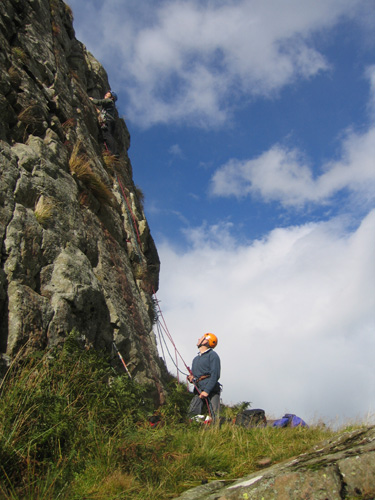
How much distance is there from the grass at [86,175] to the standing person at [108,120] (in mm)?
4059

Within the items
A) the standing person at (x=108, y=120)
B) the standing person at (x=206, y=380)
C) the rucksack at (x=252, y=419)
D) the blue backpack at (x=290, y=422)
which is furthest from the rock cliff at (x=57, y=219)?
the blue backpack at (x=290, y=422)

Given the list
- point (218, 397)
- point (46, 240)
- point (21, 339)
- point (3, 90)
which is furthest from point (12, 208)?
point (218, 397)

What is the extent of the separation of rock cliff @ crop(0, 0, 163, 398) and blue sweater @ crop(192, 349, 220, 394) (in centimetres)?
105

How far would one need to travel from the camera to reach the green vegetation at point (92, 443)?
3.55m

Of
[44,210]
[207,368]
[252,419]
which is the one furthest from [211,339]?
[44,210]

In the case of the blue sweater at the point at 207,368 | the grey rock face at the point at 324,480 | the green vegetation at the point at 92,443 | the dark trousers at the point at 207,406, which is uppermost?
the blue sweater at the point at 207,368

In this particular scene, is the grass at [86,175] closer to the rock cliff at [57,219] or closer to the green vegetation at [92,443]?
the rock cliff at [57,219]

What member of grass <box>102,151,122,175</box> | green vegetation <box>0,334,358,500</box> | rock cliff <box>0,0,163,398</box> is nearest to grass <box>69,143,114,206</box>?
rock cliff <box>0,0,163,398</box>

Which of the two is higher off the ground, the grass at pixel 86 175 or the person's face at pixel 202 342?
the grass at pixel 86 175

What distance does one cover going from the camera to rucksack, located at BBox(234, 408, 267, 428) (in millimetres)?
7196

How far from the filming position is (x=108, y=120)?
15.3 metres

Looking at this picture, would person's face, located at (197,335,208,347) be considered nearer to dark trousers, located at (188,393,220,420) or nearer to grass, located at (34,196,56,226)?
dark trousers, located at (188,393,220,420)

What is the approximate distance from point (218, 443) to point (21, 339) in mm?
2961

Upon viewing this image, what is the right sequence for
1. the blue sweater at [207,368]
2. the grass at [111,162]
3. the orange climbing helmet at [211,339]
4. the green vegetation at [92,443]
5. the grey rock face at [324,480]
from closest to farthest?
the grey rock face at [324,480] < the green vegetation at [92,443] < the blue sweater at [207,368] < the orange climbing helmet at [211,339] < the grass at [111,162]
